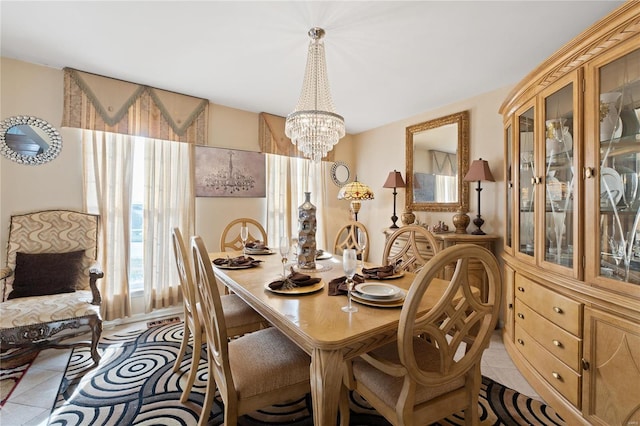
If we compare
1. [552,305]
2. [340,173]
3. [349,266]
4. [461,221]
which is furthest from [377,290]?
[340,173]

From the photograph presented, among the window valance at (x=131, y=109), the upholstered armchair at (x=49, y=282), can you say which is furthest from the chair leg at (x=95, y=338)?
the window valance at (x=131, y=109)

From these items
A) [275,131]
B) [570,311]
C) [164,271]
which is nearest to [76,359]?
[164,271]

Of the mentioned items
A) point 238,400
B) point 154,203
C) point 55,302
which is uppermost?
point 154,203

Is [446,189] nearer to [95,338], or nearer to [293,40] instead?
[293,40]

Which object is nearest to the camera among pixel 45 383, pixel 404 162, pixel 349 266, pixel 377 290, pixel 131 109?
pixel 349 266

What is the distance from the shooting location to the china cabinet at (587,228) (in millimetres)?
1315

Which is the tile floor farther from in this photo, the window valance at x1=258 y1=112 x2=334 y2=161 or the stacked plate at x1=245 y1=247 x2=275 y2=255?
the window valance at x1=258 y1=112 x2=334 y2=161

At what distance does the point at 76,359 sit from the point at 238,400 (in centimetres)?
180

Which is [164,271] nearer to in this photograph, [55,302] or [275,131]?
[55,302]

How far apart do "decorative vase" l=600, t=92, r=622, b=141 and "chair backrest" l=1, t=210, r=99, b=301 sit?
3.67m

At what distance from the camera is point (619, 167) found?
1.38 metres

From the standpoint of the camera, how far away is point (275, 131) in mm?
3705

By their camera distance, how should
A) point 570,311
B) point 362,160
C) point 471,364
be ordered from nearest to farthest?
1. point 471,364
2. point 570,311
3. point 362,160

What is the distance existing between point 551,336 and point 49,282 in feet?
11.8
